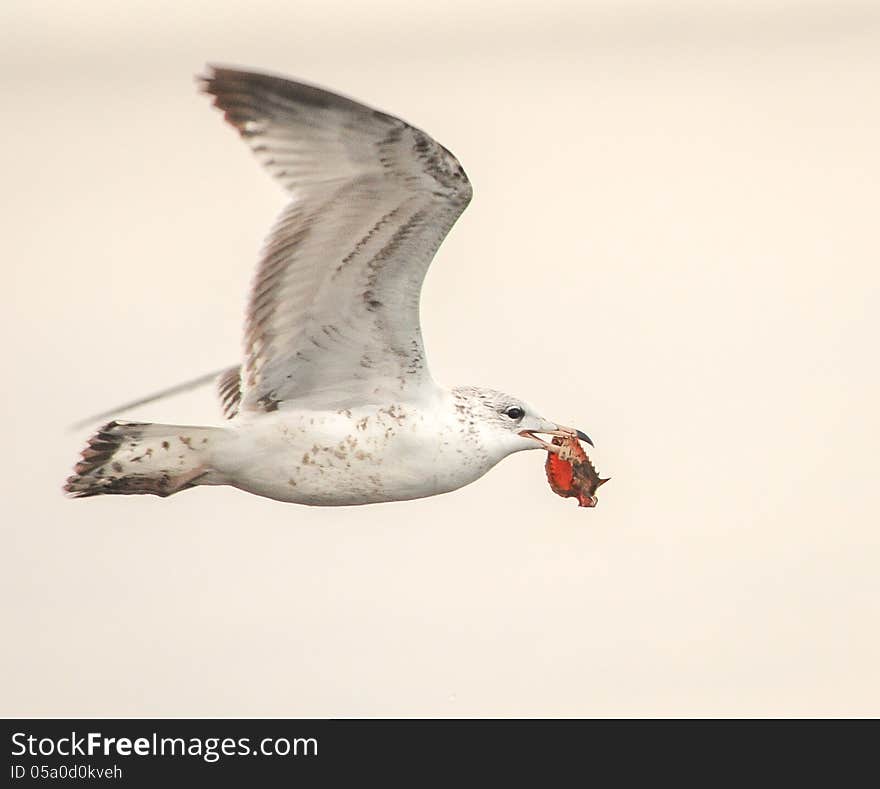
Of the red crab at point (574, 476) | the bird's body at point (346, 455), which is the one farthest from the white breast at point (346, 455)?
the red crab at point (574, 476)

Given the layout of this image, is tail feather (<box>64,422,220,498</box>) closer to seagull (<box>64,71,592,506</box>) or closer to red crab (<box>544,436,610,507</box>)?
seagull (<box>64,71,592,506</box>)

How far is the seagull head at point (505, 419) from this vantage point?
17.0ft

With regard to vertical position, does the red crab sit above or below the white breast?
above

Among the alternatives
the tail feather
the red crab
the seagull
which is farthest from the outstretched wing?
the red crab

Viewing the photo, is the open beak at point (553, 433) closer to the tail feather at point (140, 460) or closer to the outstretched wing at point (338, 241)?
the outstretched wing at point (338, 241)

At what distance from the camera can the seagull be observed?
189 inches

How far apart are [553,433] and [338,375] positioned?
618mm

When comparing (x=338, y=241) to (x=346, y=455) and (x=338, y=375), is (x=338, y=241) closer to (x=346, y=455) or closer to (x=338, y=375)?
(x=338, y=375)

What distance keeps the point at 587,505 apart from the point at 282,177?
131 cm

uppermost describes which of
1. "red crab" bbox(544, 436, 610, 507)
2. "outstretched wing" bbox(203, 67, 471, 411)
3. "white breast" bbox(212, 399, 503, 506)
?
"outstretched wing" bbox(203, 67, 471, 411)

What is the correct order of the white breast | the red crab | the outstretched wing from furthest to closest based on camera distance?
the red crab < the white breast < the outstretched wing

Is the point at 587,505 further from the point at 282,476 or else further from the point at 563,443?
the point at 282,476

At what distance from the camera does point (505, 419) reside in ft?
17.1

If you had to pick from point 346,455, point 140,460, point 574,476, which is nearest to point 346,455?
point 346,455
